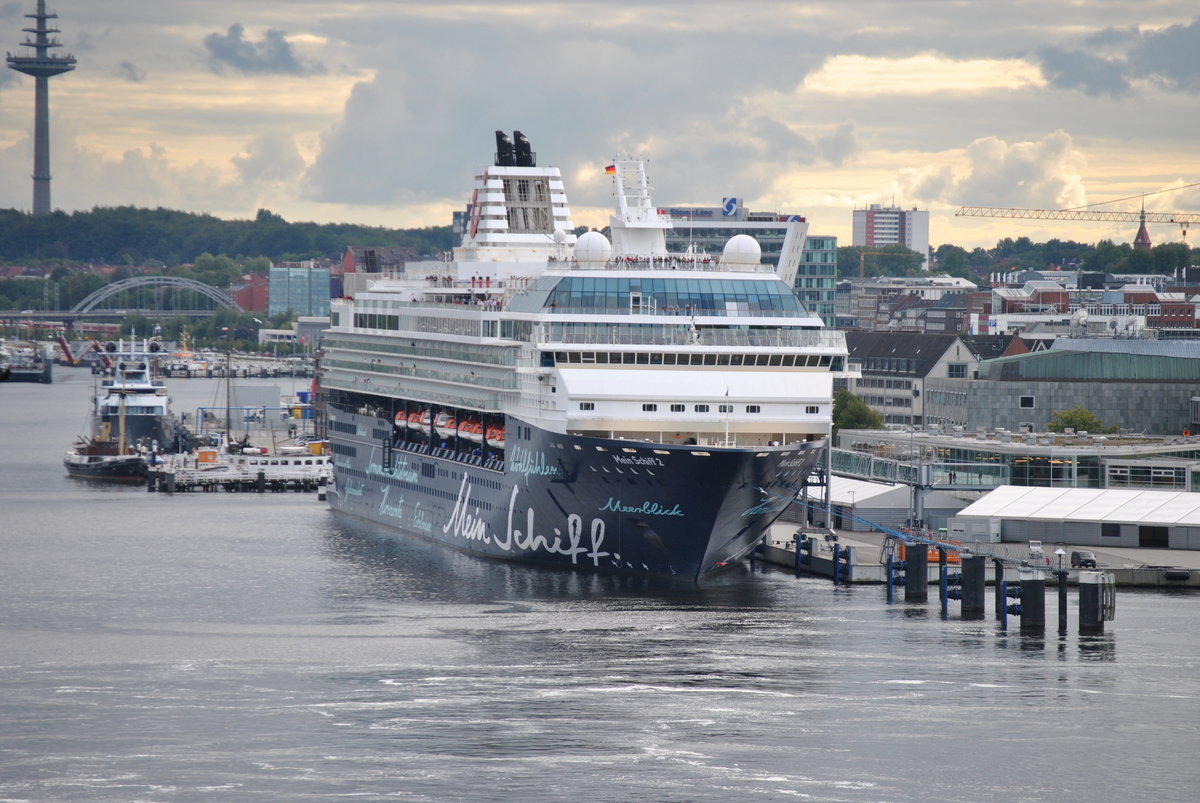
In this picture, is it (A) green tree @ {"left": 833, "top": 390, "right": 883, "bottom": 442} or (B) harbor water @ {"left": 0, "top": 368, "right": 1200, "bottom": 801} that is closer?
(B) harbor water @ {"left": 0, "top": 368, "right": 1200, "bottom": 801}

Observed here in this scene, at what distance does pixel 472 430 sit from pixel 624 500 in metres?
10.1

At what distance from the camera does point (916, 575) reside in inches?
2260

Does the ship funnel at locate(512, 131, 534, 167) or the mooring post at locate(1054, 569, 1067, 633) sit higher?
the ship funnel at locate(512, 131, 534, 167)

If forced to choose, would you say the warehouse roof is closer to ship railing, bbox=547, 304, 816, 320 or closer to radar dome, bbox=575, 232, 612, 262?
ship railing, bbox=547, 304, 816, 320

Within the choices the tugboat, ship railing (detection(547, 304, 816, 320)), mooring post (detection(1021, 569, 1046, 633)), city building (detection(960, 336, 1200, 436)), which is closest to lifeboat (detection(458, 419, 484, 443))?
ship railing (detection(547, 304, 816, 320))

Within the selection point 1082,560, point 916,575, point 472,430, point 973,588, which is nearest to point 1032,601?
point 973,588

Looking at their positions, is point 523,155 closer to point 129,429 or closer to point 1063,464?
point 1063,464

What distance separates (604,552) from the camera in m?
58.2

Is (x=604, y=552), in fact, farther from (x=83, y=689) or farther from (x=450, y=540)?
(x=83, y=689)

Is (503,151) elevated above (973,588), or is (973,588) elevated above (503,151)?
(503,151)

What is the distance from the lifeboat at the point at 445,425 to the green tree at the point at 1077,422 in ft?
98.7

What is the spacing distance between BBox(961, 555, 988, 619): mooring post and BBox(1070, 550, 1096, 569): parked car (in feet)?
15.8

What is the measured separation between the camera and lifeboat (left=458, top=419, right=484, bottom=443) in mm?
64475

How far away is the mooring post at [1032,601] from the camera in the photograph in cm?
5256
